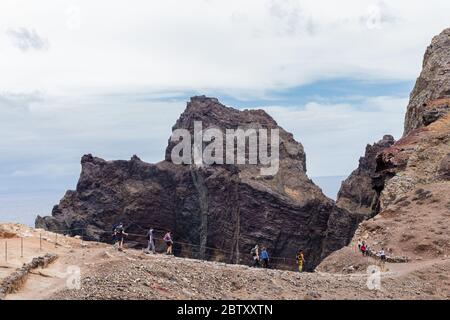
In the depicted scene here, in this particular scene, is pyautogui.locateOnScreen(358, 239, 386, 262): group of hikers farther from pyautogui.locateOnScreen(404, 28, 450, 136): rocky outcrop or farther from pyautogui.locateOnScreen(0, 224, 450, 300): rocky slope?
pyautogui.locateOnScreen(404, 28, 450, 136): rocky outcrop

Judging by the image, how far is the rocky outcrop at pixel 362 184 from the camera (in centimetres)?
12119

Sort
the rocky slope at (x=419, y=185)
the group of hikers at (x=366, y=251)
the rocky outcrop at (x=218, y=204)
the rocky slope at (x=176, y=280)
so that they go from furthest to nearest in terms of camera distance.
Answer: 1. the rocky outcrop at (x=218, y=204)
2. the rocky slope at (x=419, y=185)
3. the group of hikers at (x=366, y=251)
4. the rocky slope at (x=176, y=280)

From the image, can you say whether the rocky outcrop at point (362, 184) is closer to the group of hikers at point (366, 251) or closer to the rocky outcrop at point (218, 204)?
the rocky outcrop at point (218, 204)

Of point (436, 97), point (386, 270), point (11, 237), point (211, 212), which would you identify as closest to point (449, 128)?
point (436, 97)

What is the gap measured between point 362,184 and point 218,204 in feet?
83.9

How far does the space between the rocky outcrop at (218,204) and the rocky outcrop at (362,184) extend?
3244mm

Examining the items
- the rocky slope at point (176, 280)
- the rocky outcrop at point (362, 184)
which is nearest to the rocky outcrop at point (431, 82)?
the rocky outcrop at point (362, 184)

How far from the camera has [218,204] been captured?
404 ft

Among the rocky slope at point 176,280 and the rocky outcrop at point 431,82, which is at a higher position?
the rocky outcrop at point 431,82

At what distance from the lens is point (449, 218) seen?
5234 centimetres

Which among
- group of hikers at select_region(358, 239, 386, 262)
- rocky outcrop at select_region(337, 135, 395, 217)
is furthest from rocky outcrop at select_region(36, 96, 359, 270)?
group of hikers at select_region(358, 239, 386, 262)
